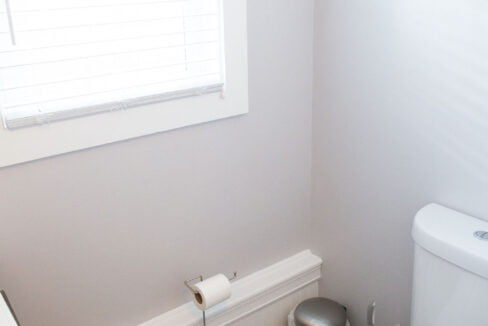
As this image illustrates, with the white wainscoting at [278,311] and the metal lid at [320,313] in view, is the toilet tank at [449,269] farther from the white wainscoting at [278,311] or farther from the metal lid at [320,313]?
the white wainscoting at [278,311]

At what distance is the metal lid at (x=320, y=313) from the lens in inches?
64.4

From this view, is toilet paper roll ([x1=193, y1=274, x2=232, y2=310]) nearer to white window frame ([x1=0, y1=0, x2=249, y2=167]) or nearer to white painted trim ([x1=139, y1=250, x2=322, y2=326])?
white painted trim ([x1=139, y1=250, x2=322, y2=326])

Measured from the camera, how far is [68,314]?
138cm

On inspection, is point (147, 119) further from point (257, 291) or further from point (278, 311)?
point (278, 311)

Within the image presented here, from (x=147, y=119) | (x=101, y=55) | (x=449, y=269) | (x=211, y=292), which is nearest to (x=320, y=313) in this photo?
(x=211, y=292)

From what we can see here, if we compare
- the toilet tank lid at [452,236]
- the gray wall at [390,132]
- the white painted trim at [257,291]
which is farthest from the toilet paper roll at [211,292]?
the toilet tank lid at [452,236]

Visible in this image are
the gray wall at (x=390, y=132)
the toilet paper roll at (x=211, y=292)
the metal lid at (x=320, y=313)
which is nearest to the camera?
the gray wall at (x=390, y=132)

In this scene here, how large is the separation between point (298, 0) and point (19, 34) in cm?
82

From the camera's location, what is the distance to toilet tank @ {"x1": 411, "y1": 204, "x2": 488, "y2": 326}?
1.17 metres

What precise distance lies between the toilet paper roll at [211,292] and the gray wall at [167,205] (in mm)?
106

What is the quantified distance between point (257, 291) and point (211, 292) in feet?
0.85

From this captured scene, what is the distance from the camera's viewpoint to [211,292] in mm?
1472

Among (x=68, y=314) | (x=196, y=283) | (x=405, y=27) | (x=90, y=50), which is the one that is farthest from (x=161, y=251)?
(x=405, y=27)

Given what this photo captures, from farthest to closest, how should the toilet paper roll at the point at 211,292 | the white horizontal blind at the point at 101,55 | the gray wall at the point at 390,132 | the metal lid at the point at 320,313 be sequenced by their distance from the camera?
the metal lid at the point at 320,313
the toilet paper roll at the point at 211,292
the gray wall at the point at 390,132
the white horizontal blind at the point at 101,55
